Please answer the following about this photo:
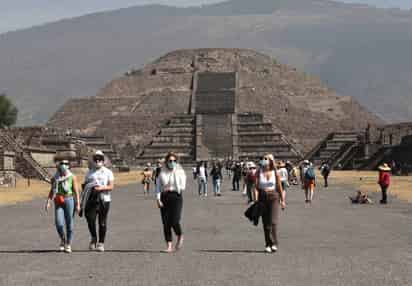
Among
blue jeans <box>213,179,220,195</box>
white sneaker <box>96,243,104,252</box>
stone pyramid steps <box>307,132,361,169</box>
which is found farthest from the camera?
stone pyramid steps <box>307,132,361,169</box>

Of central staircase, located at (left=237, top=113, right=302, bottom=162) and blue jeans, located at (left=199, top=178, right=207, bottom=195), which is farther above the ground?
blue jeans, located at (left=199, top=178, right=207, bottom=195)

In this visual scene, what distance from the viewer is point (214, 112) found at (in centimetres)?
10781

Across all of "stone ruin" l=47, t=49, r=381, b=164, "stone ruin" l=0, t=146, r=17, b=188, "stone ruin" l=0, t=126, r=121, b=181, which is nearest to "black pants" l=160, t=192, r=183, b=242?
"stone ruin" l=0, t=146, r=17, b=188

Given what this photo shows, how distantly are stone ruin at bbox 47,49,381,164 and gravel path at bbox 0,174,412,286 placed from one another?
224 feet

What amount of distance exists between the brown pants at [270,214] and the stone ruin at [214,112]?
7548cm

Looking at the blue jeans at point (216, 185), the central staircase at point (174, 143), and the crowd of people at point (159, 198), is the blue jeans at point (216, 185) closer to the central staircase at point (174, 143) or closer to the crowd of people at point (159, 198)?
the crowd of people at point (159, 198)

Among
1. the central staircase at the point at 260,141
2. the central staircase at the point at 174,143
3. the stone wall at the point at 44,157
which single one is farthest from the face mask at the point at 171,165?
the central staircase at the point at 174,143

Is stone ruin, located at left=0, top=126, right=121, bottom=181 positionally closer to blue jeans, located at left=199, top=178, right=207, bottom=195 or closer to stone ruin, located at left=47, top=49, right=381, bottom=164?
stone ruin, located at left=47, top=49, right=381, bottom=164

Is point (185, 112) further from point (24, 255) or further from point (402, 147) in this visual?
point (24, 255)

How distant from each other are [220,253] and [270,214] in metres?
1.33

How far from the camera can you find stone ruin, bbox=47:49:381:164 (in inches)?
3917

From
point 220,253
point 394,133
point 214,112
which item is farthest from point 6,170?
point 214,112

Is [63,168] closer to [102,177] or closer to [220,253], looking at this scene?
[102,177]

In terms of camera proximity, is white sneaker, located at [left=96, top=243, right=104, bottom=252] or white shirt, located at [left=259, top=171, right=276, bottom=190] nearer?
white sneaker, located at [left=96, top=243, right=104, bottom=252]
